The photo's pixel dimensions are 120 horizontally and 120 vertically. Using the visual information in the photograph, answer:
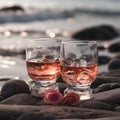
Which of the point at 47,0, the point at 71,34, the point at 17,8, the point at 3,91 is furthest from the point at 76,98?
the point at 47,0

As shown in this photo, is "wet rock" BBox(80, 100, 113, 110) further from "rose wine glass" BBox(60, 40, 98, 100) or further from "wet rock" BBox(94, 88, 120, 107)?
"rose wine glass" BBox(60, 40, 98, 100)

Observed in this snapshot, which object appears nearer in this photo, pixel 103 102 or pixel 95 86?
pixel 103 102

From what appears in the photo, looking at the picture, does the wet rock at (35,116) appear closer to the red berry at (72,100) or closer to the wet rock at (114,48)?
the red berry at (72,100)

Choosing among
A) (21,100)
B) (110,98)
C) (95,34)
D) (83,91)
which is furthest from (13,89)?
(95,34)

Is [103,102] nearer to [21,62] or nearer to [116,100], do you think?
[116,100]

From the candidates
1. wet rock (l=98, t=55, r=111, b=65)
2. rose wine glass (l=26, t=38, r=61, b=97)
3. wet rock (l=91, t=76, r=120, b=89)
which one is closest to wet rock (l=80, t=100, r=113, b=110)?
rose wine glass (l=26, t=38, r=61, b=97)
